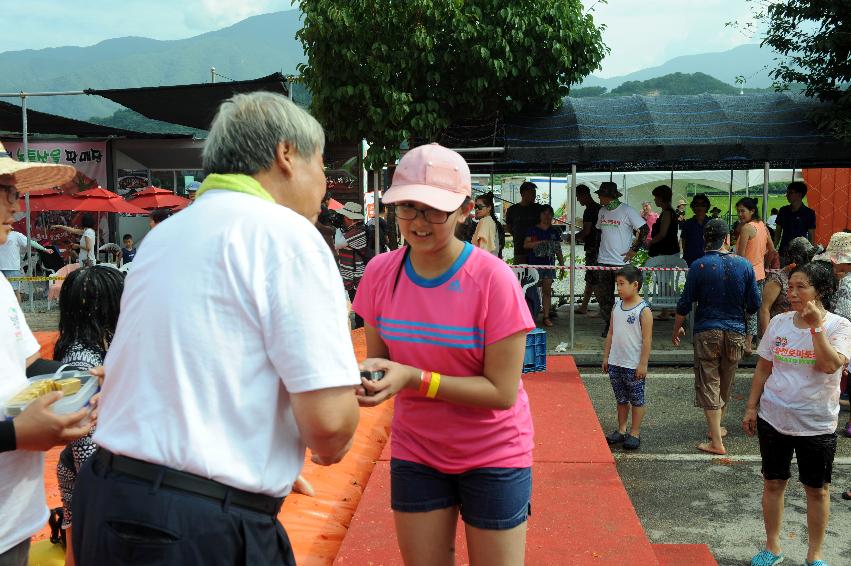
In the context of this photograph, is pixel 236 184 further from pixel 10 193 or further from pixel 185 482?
pixel 10 193

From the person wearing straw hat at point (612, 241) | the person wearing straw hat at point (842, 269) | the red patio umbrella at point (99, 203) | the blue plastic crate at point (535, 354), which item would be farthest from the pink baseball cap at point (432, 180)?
the red patio umbrella at point (99, 203)

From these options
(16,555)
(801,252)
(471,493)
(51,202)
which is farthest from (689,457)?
(51,202)

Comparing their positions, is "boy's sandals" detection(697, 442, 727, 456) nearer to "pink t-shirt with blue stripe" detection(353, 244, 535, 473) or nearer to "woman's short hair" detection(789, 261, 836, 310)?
"woman's short hair" detection(789, 261, 836, 310)

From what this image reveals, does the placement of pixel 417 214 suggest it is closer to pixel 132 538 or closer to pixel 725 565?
pixel 132 538

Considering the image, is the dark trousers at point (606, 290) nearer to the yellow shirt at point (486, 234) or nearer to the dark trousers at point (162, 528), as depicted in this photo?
Answer: the yellow shirt at point (486, 234)

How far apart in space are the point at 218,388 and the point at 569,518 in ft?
10.0

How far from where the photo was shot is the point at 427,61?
437 inches

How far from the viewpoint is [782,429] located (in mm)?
4414

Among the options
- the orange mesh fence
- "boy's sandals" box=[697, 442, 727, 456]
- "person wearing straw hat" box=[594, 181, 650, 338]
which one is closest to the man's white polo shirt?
the orange mesh fence

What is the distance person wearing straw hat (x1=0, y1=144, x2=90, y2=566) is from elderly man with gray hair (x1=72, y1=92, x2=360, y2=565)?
0.49 meters

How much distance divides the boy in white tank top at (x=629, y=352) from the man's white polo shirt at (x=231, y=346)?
5.30m

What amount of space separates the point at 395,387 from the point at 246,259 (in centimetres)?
84

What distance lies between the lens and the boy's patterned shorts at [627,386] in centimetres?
674

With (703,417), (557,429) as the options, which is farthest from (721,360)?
(557,429)
